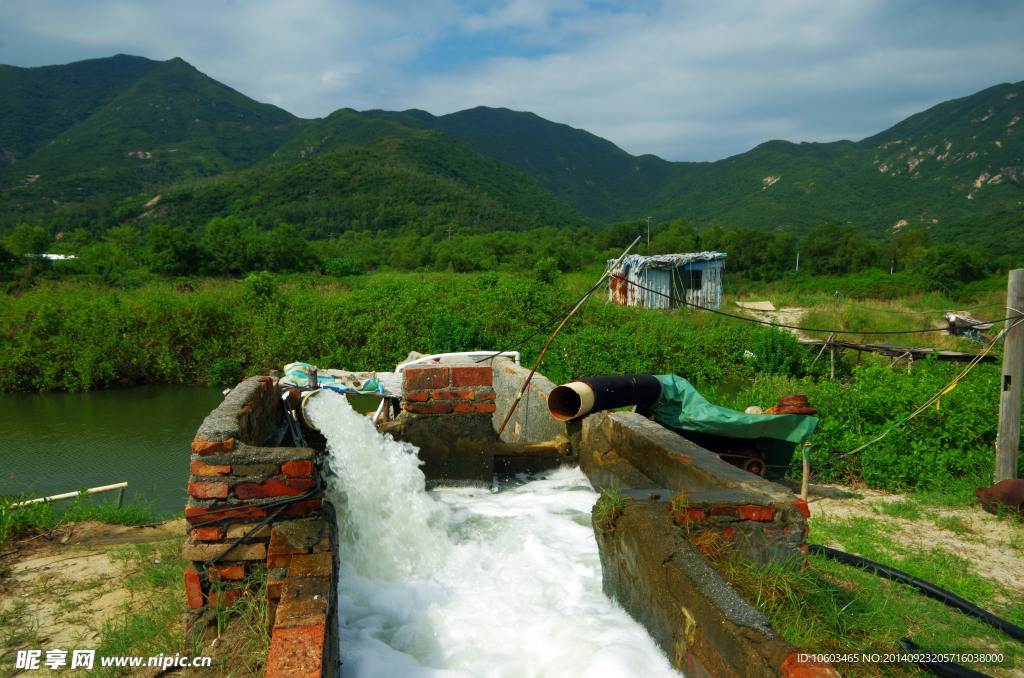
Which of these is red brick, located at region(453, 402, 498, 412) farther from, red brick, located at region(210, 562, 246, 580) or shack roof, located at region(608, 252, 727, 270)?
shack roof, located at region(608, 252, 727, 270)

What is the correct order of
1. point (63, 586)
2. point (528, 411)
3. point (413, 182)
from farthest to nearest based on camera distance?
point (413, 182) → point (528, 411) → point (63, 586)

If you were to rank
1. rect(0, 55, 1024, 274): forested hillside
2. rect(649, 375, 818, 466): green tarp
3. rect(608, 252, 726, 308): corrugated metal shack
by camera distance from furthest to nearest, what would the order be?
rect(0, 55, 1024, 274): forested hillside
rect(608, 252, 726, 308): corrugated metal shack
rect(649, 375, 818, 466): green tarp

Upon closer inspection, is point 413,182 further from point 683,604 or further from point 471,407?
point 683,604

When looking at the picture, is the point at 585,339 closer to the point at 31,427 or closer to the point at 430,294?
the point at 430,294

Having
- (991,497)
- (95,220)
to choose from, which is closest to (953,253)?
(991,497)

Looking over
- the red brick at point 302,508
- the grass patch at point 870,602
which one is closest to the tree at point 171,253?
the red brick at point 302,508

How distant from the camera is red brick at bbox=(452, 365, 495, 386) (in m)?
4.54

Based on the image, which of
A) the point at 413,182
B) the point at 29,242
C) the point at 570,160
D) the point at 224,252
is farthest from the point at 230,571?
the point at 570,160

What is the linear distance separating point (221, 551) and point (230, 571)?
4.9 inches

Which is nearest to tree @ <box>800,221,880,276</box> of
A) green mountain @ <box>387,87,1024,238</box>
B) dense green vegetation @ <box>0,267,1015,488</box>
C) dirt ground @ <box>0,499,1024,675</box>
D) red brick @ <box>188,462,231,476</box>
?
dense green vegetation @ <box>0,267,1015,488</box>

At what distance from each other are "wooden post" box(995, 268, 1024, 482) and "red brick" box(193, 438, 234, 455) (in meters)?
6.94

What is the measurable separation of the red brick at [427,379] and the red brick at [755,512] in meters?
2.50

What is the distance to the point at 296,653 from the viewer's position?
75.4 inches

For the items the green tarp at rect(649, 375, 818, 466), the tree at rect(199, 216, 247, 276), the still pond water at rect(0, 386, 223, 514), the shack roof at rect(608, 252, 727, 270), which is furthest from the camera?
the tree at rect(199, 216, 247, 276)
